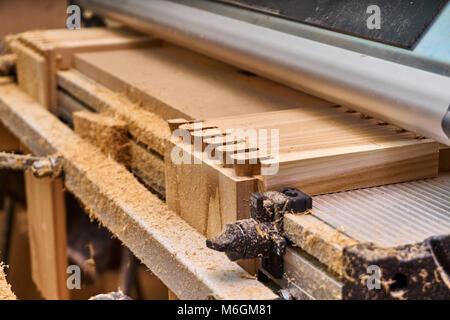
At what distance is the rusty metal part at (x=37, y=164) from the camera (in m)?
1.77

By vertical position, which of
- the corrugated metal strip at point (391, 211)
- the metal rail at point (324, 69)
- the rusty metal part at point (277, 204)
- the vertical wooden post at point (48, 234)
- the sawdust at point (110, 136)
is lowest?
the vertical wooden post at point (48, 234)

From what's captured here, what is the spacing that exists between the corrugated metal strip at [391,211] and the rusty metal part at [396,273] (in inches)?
2.2

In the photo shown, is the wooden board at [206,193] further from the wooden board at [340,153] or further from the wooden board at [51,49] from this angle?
the wooden board at [51,49]

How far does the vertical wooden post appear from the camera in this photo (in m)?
2.12

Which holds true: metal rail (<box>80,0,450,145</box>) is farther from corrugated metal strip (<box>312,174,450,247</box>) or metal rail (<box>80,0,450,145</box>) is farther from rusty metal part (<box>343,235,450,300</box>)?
rusty metal part (<box>343,235,450,300</box>)

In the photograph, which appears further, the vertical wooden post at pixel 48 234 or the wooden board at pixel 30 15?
the wooden board at pixel 30 15

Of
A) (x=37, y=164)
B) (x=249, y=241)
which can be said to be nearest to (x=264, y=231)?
(x=249, y=241)

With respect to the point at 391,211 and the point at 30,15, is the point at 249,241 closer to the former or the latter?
the point at 391,211

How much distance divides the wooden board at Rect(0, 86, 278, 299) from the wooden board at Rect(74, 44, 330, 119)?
0.61 feet

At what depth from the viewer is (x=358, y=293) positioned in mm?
941

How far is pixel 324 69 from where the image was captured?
1384 mm

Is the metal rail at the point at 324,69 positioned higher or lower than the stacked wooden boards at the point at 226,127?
higher

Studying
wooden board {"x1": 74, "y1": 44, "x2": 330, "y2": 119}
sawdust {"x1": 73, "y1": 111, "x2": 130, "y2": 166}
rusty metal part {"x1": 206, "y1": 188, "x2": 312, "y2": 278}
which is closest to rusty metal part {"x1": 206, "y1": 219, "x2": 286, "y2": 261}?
rusty metal part {"x1": 206, "y1": 188, "x2": 312, "y2": 278}

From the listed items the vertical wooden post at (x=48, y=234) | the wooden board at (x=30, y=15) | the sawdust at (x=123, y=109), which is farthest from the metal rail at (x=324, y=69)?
the wooden board at (x=30, y=15)
